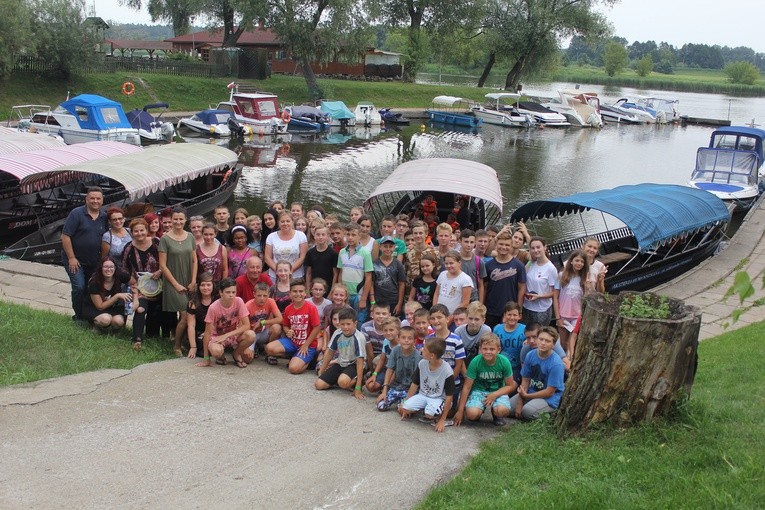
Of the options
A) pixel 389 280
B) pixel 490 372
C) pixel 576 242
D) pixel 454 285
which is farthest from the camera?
pixel 576 242

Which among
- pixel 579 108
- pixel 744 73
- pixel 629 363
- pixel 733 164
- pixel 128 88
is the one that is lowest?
pixel 733 164

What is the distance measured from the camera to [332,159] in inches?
1411

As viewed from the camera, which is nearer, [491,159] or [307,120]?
[491,159]

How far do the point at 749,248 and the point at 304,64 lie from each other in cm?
3762

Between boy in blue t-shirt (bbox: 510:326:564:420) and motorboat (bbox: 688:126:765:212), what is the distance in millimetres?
21721

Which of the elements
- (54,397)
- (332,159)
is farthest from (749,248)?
(332,159)

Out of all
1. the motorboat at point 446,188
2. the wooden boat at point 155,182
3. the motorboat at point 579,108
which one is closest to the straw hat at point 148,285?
the wooden boat at point 155,182

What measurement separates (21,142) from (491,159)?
24.0m

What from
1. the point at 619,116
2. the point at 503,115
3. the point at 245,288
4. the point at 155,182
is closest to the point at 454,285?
the point at 245,288

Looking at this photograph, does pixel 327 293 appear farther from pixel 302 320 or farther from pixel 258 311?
pixel 258 311

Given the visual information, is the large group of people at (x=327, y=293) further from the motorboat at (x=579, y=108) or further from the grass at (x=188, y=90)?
the motorboat at (x=579, y=108)

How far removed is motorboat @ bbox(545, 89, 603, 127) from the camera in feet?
191

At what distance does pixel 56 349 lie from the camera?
8.84 m

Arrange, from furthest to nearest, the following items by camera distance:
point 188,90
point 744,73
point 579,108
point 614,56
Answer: point 614,56 → point 744,73 → point 579,108 → point 188,90
